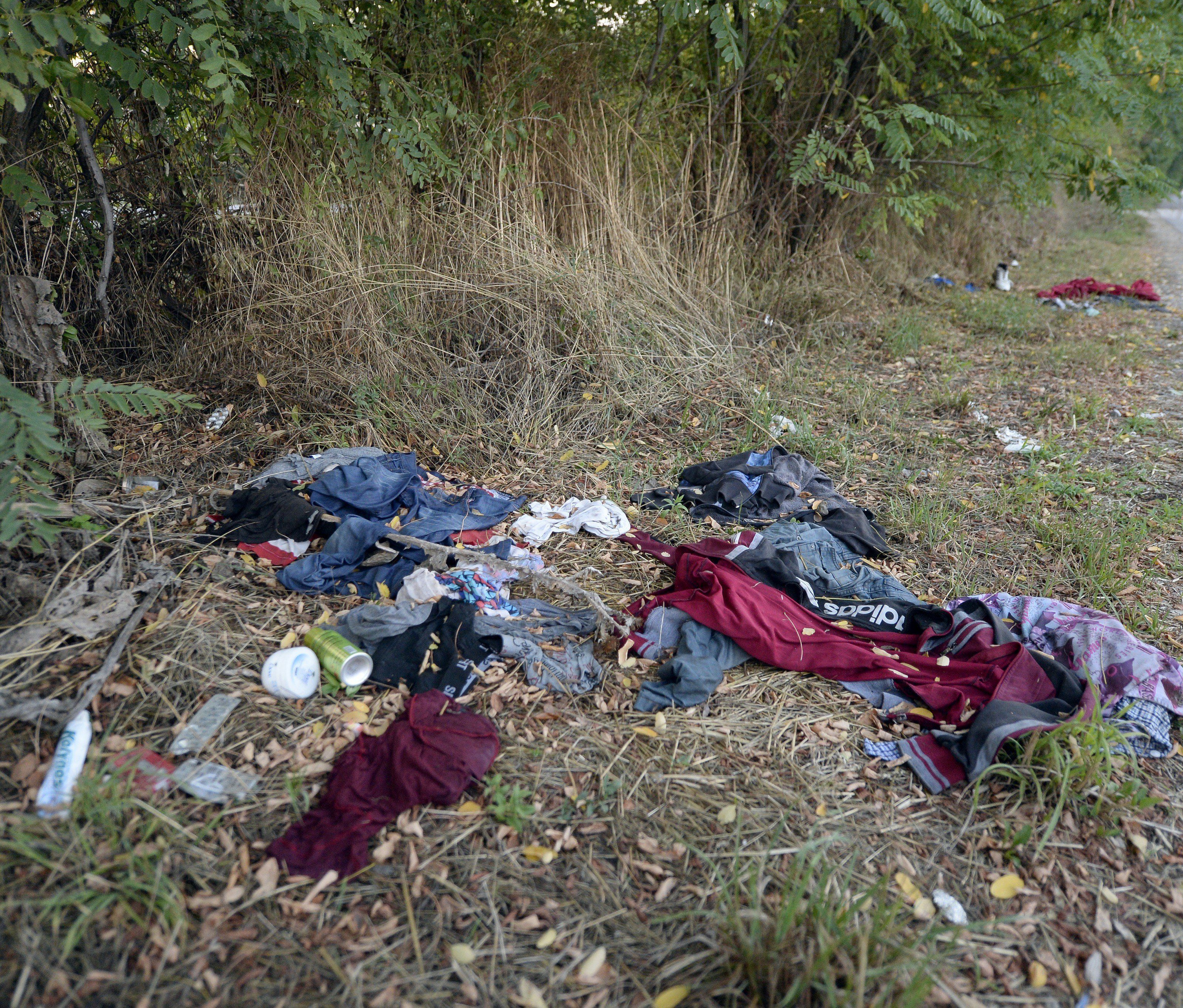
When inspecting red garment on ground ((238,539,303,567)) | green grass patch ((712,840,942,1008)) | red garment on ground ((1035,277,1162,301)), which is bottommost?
green grass patch ((712,840,942,1008))

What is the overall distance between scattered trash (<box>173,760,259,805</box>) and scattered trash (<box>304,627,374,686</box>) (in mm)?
403

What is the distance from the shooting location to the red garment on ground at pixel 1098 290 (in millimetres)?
8258

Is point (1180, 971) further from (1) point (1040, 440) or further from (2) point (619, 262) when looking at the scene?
(2) point (619, 262)

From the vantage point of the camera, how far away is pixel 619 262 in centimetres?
519

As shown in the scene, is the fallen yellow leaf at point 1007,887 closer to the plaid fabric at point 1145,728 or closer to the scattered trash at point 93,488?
the plaid fabric at point 1145,728

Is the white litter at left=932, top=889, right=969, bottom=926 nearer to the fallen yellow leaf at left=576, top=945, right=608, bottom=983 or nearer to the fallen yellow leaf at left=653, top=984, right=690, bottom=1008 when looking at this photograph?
the fallen yellow leaf at left=653, top=984, right=690, bottom=1008

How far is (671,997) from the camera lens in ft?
5.31

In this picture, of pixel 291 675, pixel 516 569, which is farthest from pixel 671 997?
pixel 516 569

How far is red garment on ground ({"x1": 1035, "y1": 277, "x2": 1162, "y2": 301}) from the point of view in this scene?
8258 millimetres

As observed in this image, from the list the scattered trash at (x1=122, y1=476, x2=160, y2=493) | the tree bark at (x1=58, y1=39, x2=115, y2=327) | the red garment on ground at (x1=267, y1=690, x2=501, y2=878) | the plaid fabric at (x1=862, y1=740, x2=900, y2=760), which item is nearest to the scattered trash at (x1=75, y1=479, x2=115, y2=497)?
the scattered trash at (x1=122, y1=476, x2=160, y2=493)

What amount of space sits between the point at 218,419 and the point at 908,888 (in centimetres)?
379

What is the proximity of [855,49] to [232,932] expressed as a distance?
23.7ft

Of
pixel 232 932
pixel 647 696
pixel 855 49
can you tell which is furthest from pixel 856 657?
pixel 855 49

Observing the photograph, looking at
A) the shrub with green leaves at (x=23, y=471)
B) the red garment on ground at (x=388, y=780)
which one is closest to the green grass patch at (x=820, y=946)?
the red garment on ground at (x=388, y=780)
